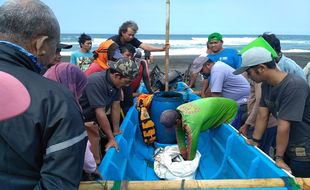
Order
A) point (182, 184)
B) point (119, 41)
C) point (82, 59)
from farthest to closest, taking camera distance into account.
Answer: point (82, 59), point (119, 41), point (182, 184)

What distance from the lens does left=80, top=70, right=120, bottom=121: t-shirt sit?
336cm

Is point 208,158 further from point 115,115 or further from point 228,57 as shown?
point 228,57

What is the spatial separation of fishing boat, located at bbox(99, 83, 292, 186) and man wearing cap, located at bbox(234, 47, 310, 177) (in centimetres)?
20

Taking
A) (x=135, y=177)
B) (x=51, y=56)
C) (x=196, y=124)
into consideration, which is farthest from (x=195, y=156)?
(x=51, y=56)

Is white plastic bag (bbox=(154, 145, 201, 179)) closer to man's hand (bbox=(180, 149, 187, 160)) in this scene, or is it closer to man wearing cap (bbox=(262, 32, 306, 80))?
man's hand (bbox=(180, 149, 187, 160))

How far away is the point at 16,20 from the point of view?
1.22 m

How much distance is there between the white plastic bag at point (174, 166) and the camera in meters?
4.07

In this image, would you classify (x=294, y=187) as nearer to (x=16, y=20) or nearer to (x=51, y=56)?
(x=51, y=56)

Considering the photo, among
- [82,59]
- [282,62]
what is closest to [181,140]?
[282,62]

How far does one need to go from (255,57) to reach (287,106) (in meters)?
0.49

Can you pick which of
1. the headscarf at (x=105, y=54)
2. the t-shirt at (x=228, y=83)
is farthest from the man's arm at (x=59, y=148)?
the t-shirt at (x=228, y=83)

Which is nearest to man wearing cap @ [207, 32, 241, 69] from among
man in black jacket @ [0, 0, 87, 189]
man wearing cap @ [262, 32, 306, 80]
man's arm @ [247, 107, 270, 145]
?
man wearing cap @ [262, 32, 306, 80]

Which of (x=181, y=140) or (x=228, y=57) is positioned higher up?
(x=228, y=57)

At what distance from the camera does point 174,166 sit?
4117 mm
